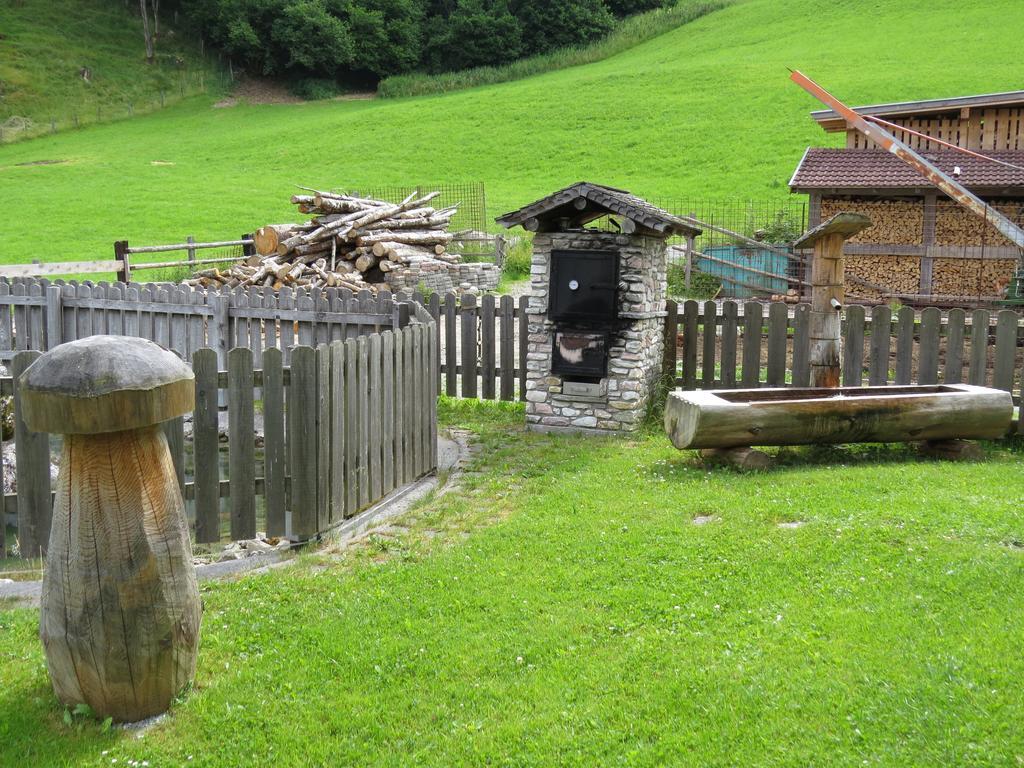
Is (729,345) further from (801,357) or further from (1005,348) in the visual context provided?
(1005,348)

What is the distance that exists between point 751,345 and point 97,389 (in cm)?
859

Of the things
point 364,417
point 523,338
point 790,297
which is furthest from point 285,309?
Answer: point 790,297

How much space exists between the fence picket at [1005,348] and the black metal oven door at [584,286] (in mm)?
4001

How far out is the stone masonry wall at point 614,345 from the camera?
10.5 m

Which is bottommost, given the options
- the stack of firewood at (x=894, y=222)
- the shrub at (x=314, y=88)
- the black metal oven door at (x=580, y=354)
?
the black metal oven door at (x=580, y=354)

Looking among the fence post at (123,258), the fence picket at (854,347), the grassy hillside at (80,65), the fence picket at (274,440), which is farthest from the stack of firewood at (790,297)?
the grassy hillside at (80,65)

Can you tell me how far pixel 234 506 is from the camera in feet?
20.7

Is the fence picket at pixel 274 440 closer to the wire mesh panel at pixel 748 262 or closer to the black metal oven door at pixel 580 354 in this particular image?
the black metal oven door at pixel 580 354

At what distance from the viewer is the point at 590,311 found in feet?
34.6

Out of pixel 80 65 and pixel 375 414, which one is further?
pixel 80 65

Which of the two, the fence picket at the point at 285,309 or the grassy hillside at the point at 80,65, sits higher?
the grassy hillside at the point at 80,65

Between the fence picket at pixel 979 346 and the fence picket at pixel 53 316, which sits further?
the fence picket at pixel 53 316

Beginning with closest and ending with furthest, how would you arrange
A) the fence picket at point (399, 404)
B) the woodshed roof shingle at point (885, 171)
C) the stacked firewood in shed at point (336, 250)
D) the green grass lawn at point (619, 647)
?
the green grass lawn at point (619, 647) < the fence picket at point (399, 404) < the woodshed roof shingle at point (885, 171) < the stacked firewood in shed at point (336, 250)

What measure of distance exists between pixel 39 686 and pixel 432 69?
227 feet
